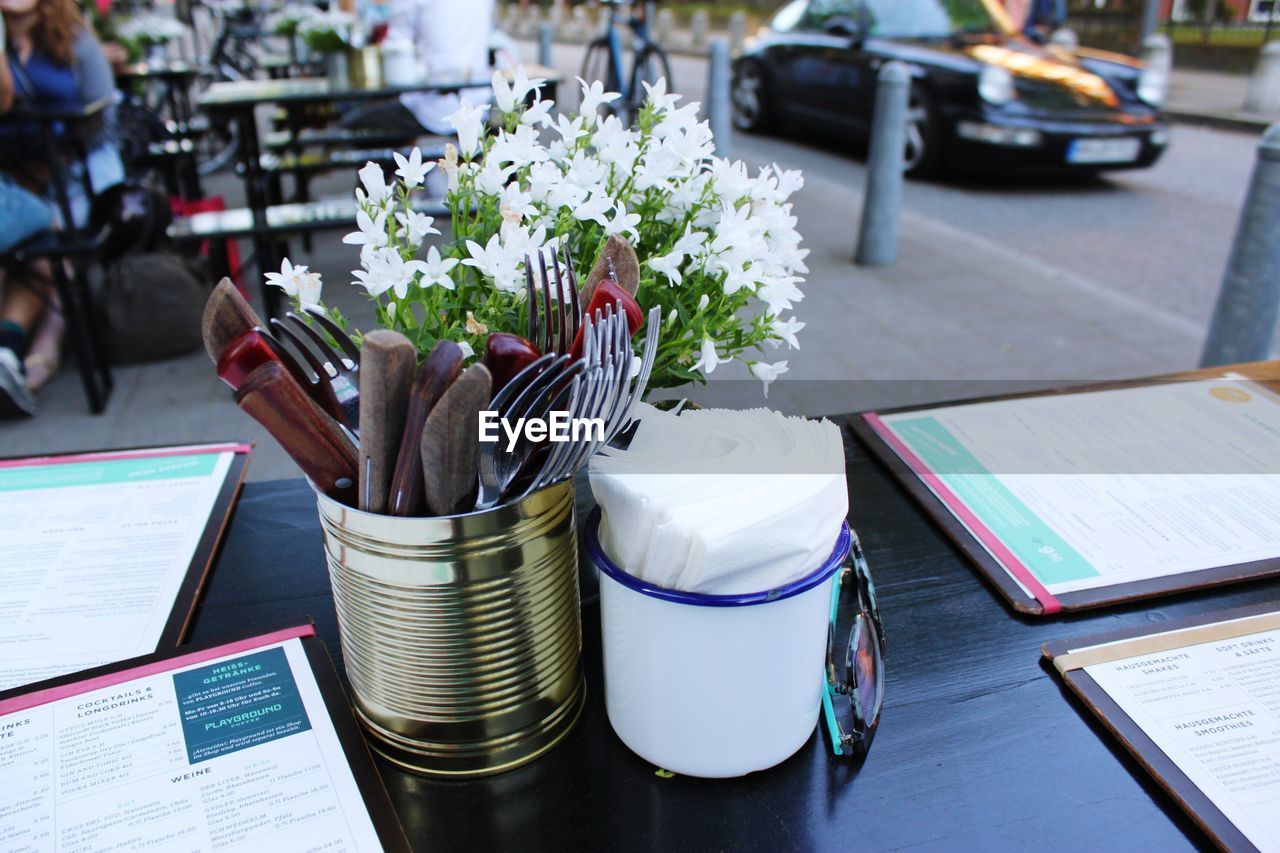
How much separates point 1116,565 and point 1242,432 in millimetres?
453

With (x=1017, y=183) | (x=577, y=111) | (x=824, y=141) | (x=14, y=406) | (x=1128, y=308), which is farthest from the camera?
(x=824, y=141)

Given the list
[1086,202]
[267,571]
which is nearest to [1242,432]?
[267,571]

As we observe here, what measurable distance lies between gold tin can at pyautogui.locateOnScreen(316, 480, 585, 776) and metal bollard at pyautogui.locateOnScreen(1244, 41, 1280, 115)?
11.7 metres

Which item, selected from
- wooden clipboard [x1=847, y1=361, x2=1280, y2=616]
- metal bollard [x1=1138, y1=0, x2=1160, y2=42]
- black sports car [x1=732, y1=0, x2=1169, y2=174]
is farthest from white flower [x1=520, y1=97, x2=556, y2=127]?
metal bollard [x1=1138, y1=0, x2=1160, y2=42]

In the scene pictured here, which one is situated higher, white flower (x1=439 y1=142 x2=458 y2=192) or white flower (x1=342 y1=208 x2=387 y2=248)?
white flower (x1=439 y1=142 x2=458 y2=192)

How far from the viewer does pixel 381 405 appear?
2.37 feet

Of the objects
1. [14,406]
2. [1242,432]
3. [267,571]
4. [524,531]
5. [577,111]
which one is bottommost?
[14,406]

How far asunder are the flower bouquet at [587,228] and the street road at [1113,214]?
4.43 m

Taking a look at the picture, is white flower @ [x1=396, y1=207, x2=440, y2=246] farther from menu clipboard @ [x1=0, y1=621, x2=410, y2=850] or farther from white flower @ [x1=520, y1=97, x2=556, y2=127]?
menu clipboard @ [x1=0, y1=621, x2=410, y2=850]

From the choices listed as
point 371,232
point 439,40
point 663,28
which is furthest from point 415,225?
point 663,28

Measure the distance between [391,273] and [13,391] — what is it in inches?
133

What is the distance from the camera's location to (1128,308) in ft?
15.7

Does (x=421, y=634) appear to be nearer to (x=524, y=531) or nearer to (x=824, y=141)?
(x=524, y=531)

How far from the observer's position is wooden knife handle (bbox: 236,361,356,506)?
2.35 feet
